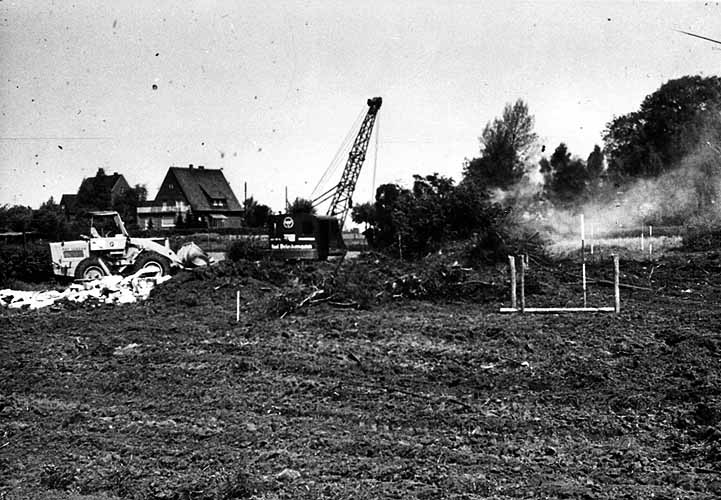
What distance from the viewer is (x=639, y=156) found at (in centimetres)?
4100

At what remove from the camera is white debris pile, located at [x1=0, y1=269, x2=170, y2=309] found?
17.4 meters

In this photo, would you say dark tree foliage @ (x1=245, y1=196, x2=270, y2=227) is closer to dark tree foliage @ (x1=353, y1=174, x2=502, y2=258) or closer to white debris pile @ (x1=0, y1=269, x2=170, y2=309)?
dark tree foliage @ (x1=353, y1=174, x2=502, y2=258)

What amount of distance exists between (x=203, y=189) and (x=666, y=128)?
1469 inches

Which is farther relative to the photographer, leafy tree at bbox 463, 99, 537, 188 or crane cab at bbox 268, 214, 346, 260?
leafy tree at bbox 463, 99, 537, 188

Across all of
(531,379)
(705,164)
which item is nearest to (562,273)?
(531,379)

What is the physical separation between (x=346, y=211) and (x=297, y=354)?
32.8 meters

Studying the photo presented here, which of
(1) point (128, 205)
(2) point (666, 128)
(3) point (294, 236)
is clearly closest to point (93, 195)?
(1) point (128, 205)

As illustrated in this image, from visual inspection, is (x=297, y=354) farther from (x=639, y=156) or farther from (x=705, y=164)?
(x=639, y=156)

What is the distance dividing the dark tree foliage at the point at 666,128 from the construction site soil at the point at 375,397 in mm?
25909

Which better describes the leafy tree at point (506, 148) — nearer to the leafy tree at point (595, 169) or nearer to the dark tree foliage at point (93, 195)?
the leafy tree at point (595, 169)

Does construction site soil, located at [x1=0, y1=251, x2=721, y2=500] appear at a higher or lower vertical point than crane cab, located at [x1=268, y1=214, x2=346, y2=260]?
lower

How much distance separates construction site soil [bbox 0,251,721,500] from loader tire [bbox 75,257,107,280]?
618cm

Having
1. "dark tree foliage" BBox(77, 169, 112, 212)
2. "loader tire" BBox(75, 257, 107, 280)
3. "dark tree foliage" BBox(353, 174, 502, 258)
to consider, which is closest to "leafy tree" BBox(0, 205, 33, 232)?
"loader tire" BBox(75, 257, 107, 280)

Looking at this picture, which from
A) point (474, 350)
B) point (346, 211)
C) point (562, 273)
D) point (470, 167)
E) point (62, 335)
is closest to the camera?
point (474, 350)
